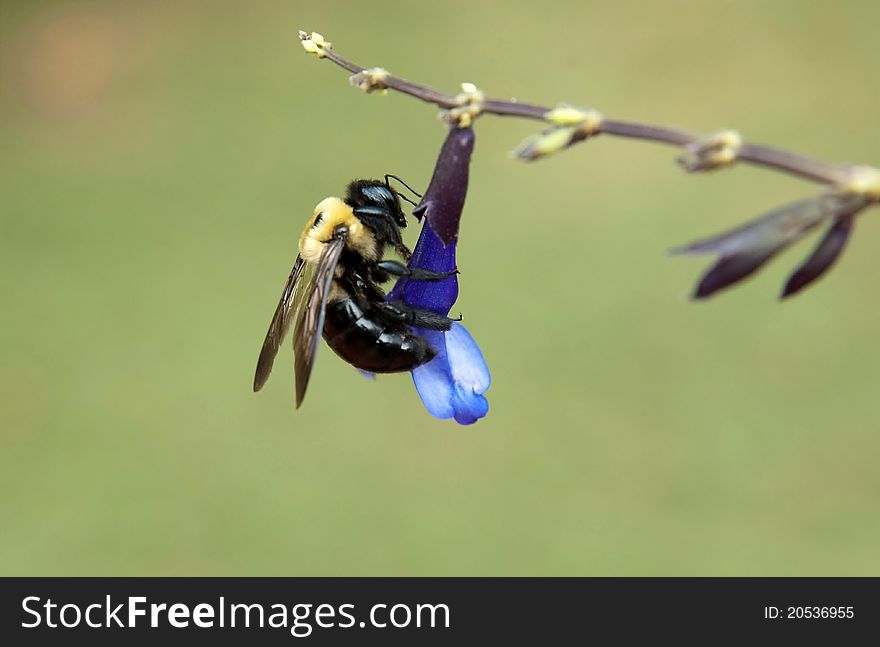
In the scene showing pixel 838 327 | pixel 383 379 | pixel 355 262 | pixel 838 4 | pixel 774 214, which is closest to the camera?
pixel 774 214

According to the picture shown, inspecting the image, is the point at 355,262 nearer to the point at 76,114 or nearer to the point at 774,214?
the point at 774,214

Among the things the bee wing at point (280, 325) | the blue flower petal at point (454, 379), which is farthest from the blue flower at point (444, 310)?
the bee wing at point (280, 325)

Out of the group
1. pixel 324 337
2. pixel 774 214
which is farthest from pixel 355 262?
pixel 774 214

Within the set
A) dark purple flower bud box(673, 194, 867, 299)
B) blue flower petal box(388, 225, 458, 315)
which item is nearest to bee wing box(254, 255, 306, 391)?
blue flower petal box(388, 225, 458, 315)

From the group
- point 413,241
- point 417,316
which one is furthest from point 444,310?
point 413,241

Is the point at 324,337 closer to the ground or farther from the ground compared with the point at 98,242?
closer to the ground

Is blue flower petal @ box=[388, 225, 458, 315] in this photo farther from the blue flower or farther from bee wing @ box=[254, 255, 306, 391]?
bee wing @ box=[254, 255, 306, 391]

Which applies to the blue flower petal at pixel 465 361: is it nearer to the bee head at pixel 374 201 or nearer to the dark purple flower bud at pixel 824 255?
the bee head at pixel 374 201
